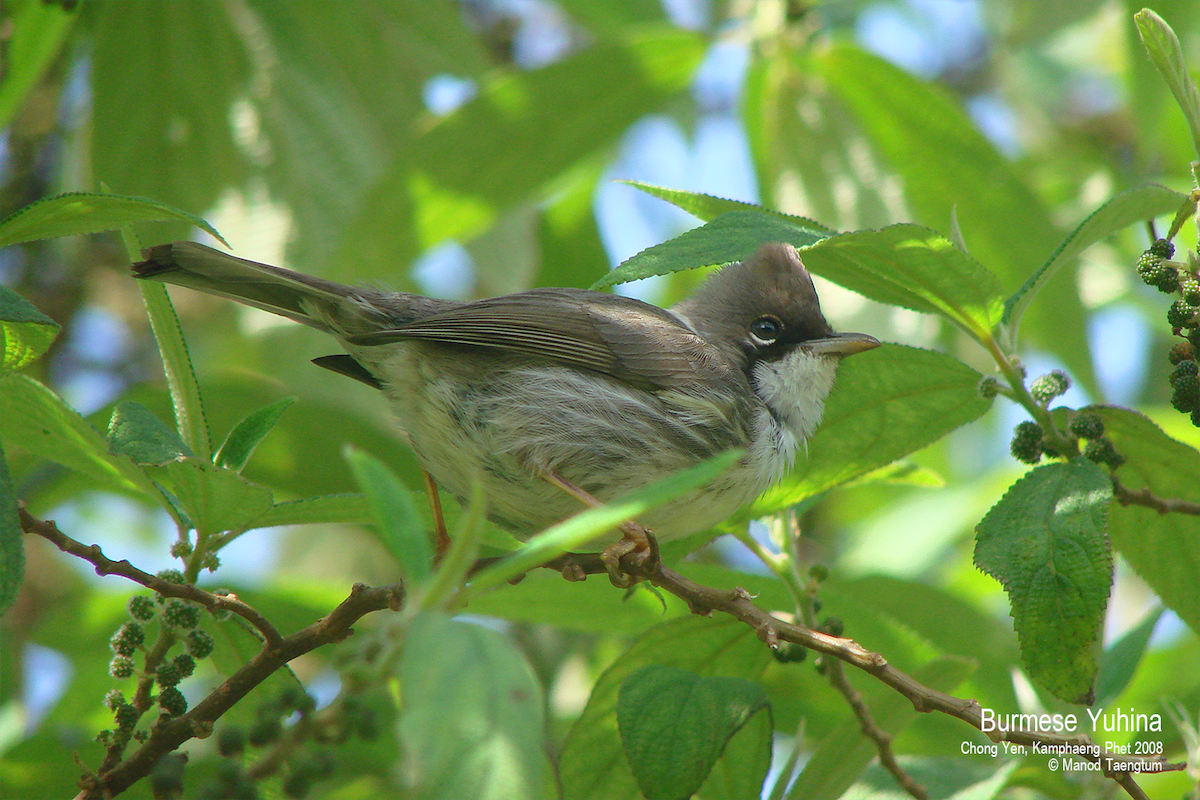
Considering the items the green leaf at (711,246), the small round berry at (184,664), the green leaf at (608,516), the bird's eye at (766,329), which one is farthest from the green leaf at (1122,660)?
the small round berry at (184,664)

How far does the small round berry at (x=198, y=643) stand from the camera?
2.12 m

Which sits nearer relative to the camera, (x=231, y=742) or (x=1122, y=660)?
(x=231, y=742)

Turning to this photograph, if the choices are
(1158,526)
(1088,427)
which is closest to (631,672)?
(1088,427)

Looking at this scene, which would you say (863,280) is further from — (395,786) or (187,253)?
Answer: (187,253)

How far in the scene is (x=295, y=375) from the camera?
4668mm

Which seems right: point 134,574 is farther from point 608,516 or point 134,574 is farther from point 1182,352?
point 1182,352

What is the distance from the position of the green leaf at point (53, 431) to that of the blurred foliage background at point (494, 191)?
74 centimetres

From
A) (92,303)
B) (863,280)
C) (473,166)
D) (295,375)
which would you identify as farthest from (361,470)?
(92,303)

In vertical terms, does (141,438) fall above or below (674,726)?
above

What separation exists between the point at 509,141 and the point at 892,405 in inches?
68.7

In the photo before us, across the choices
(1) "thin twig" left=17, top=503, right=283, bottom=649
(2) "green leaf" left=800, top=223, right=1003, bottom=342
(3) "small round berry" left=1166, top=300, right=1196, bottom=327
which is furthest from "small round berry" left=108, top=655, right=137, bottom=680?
(3) "small round berry" left=1166, top=300, right=1196, bottom=327

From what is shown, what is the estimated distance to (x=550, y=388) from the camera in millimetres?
3186

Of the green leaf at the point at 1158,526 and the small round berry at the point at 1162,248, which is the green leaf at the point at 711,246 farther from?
the green leaf at the point at 1158,526

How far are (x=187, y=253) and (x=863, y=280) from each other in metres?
1.67
